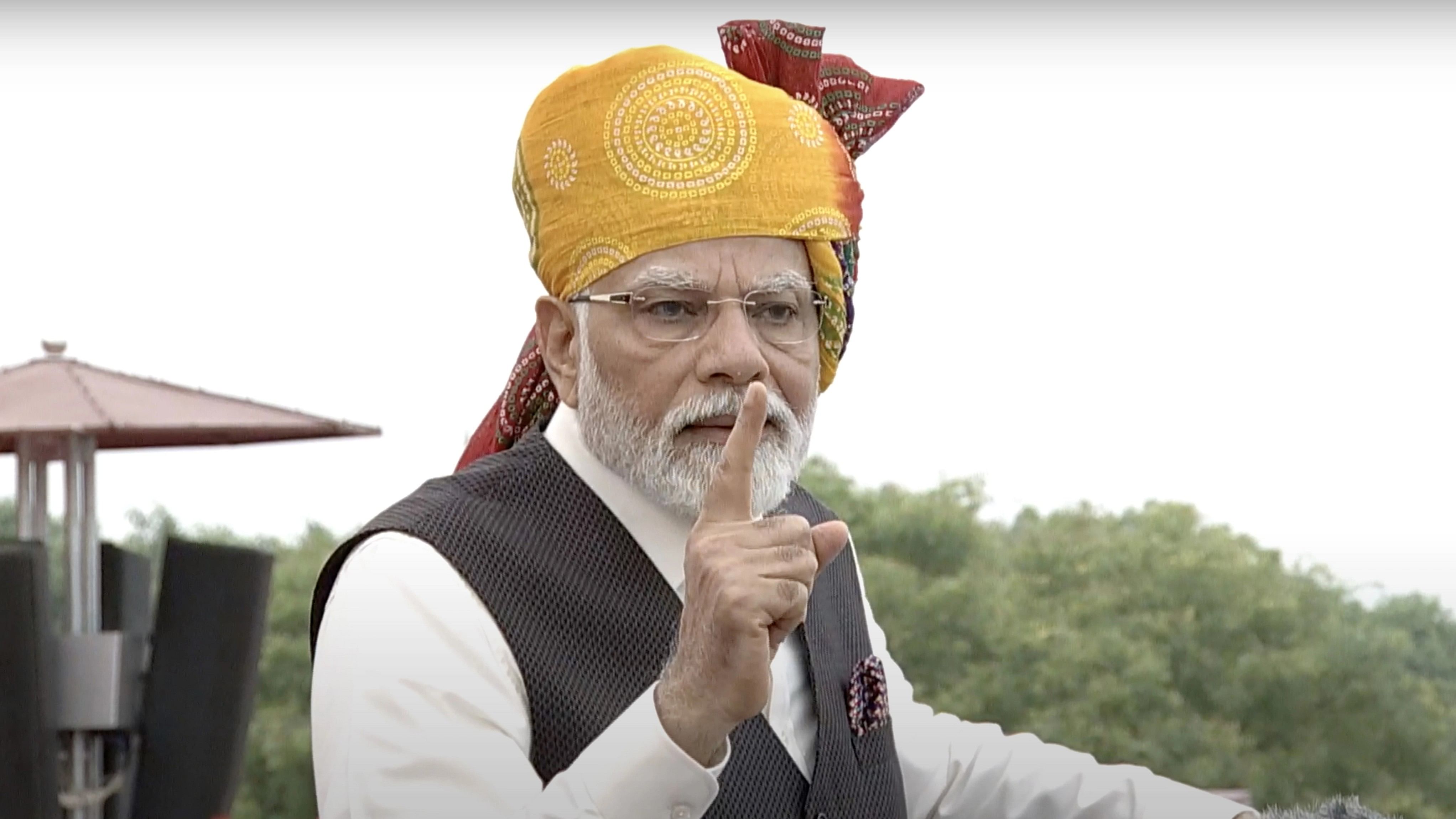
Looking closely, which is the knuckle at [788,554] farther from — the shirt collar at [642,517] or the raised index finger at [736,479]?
the shirt collar at [642,517]

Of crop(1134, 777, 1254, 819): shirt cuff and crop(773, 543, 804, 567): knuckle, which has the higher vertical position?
crop(773, 543, 804, 567): knuckle

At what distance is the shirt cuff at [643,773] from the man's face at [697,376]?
380 millimetres

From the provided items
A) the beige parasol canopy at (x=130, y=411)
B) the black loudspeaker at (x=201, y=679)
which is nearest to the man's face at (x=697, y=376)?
the beige parasol canopy at (x=130, y=411)

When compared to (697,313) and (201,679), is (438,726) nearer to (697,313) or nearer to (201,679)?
(697,313)

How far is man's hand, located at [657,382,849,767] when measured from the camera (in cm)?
136

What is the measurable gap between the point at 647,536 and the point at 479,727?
368mm

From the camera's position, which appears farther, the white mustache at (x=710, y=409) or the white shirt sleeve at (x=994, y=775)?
the white shirt sleeve at (x=994, y=775)

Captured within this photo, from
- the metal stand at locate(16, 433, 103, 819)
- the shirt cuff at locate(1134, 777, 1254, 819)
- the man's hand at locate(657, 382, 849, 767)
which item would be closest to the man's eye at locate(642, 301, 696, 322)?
the man's hand at locate(657, 382, 849, 767)

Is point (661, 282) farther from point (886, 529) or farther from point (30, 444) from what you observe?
point (30, 444)

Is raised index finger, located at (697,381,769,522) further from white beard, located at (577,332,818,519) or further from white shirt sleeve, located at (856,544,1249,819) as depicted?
white shirt sleeve, located at (856,544,1249,819)

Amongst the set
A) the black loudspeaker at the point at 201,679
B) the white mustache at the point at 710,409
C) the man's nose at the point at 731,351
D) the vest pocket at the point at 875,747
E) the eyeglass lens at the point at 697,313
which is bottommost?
the black loudspeaker at the point at 201,679

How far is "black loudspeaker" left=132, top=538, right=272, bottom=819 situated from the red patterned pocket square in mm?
3425

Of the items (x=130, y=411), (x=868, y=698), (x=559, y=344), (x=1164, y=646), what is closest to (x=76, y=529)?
(x=130, y=411)

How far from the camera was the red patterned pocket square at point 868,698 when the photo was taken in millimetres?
1903
